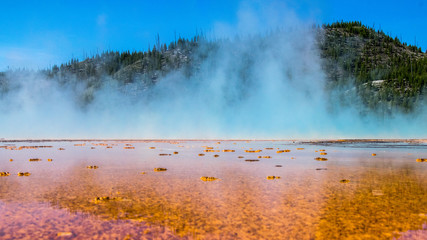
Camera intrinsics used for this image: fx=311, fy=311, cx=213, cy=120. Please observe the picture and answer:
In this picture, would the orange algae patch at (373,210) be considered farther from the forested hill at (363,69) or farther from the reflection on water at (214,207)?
the forested hill at (363,69)

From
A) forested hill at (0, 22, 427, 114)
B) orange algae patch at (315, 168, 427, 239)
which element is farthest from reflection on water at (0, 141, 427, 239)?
forested hill at (0, 22, 427, 114)

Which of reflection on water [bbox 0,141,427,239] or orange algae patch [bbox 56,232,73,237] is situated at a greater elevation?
reflection on water [bbox 0,141,427,239]

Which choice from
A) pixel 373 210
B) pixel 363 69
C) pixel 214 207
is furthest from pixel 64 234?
pixel 363 69

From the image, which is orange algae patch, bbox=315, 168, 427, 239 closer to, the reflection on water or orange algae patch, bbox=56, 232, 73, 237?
the reflection on water

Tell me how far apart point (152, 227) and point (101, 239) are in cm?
118

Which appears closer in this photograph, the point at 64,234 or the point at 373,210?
the point at 64,234

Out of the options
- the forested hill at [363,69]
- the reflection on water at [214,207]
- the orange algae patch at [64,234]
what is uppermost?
the forested hill at [363,69]

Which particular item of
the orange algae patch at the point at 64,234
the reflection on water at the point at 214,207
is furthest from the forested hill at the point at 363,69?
the orange algae patch at the point at 64,234

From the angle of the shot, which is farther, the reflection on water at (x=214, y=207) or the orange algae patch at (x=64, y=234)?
the reflection on water at (x=214, y=207)

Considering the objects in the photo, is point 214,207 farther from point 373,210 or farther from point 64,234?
point 373,210

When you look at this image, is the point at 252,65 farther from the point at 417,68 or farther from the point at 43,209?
the point at 43,209

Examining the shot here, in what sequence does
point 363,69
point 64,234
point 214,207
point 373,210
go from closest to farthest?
point 64,234 → point 373,210 → point 214,207 → point 363,69

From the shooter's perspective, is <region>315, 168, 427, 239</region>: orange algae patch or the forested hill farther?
the forested hill

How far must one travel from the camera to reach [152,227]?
710cm
